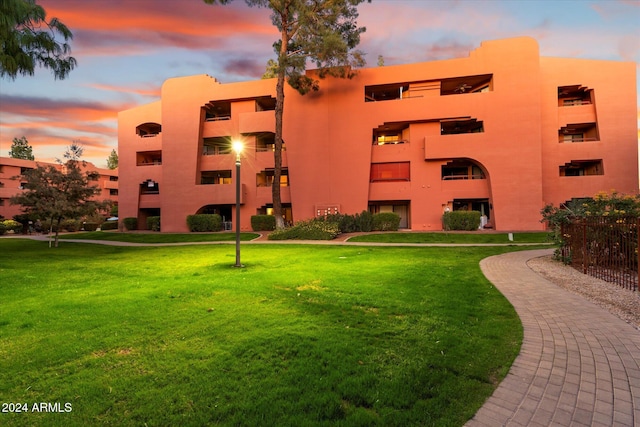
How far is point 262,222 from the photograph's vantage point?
2916cm

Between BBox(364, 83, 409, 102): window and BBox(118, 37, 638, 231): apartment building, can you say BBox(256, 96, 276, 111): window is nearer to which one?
BBox(118, 37, 638, 231): apartment building

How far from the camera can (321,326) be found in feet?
16.8

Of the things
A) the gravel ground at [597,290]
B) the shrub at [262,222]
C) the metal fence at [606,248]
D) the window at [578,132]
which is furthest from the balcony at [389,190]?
the gravel ground at [597,290]

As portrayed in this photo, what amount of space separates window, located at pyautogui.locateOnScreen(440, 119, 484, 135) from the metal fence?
17.8m

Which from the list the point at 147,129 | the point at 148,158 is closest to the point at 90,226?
the point at 148,158

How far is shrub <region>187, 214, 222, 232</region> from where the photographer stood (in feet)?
97.4

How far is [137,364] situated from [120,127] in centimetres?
3931

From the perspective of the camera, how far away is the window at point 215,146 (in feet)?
106

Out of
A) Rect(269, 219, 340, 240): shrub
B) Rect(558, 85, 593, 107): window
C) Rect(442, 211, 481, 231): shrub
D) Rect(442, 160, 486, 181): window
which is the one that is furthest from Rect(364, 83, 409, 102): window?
Rect(269, 219, 340, 240): shrub

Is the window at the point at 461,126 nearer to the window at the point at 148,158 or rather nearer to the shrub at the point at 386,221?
the shrub at the point at 386,221

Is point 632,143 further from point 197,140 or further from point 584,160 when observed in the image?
point 197,140

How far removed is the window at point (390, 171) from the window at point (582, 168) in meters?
13.0

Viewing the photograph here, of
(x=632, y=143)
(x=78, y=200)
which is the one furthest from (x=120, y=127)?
(x=632, y=143)

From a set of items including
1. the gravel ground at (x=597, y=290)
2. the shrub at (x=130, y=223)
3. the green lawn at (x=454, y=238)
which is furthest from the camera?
the shrub at (x=130, y=223)
